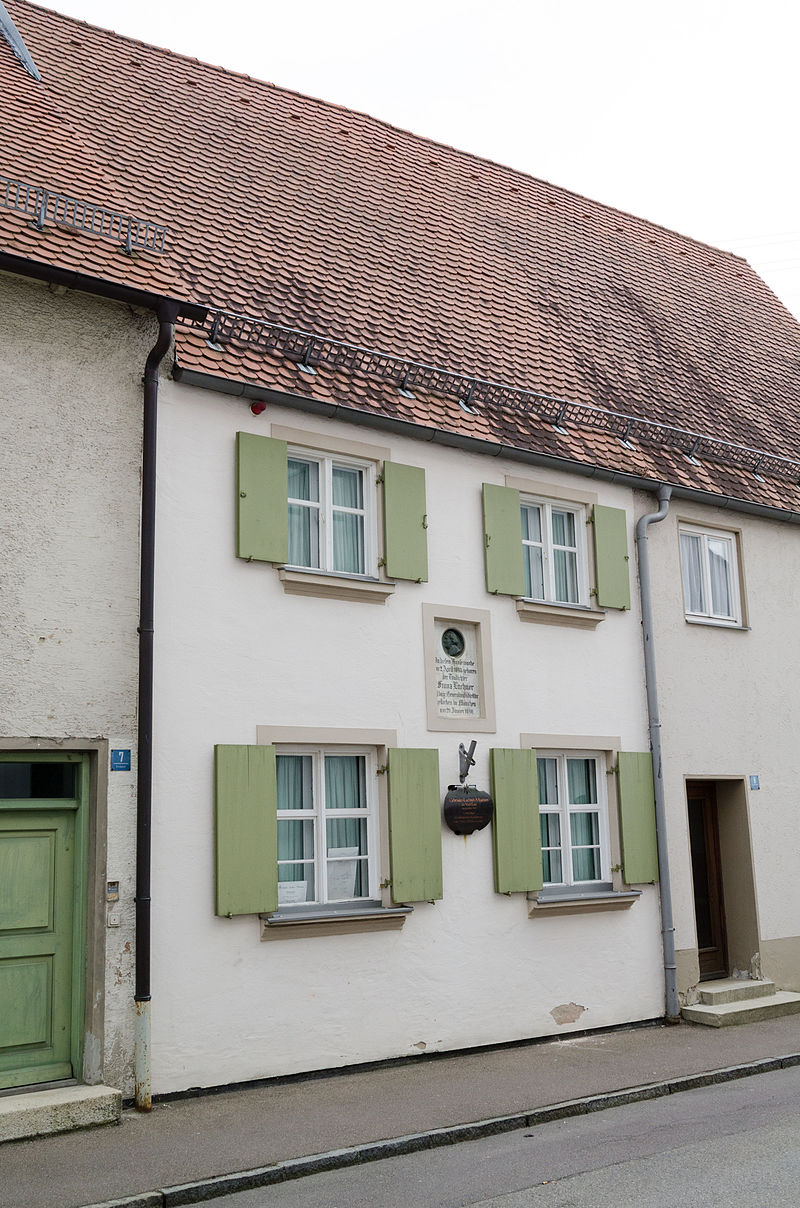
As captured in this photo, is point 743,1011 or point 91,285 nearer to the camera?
point 91,285

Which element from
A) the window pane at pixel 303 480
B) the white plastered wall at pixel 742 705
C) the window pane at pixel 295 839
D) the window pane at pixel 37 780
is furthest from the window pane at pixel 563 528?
the window pane at pixel 37 780

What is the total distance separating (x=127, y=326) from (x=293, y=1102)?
6.08 m

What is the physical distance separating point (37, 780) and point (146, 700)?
0.96 metres

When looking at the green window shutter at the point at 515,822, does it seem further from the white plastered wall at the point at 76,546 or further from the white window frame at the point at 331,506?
the white plastered wall at the point at 76,546

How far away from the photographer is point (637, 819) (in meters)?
12.1

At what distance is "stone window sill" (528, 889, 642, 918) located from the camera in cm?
1116

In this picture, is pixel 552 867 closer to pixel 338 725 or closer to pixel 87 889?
pixel 338 725

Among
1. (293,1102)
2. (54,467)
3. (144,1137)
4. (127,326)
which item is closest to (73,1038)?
(144,1137)

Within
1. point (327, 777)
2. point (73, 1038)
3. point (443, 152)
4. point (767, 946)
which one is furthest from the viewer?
point (443, 152)

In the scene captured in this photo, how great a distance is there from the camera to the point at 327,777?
34.1ft

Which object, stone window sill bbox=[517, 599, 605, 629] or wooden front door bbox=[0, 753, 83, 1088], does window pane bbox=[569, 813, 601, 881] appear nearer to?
stone window sill bbox=[517, 599, 605, 629]

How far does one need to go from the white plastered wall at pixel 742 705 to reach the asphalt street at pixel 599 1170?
428 cm

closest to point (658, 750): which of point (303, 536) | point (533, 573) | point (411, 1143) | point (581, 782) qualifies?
point (581, 782)

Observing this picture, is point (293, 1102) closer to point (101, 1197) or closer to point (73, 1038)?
point (73, 1038)
